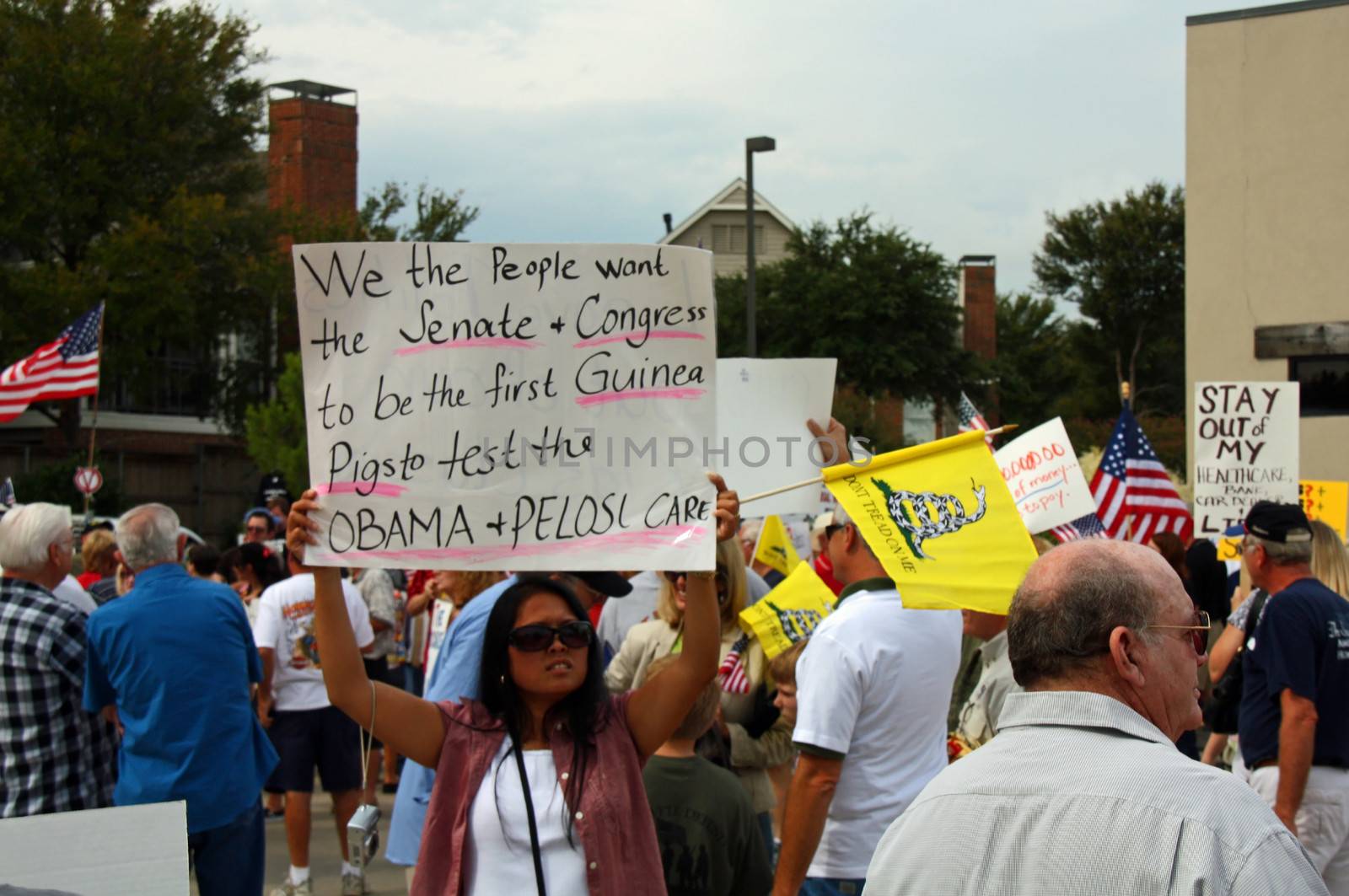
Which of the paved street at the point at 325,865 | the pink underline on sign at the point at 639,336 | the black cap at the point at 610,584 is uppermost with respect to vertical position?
the pink underline on sign at the point at 639,336

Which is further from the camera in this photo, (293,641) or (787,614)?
(293,641)

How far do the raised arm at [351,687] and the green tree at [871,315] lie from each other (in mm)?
41201

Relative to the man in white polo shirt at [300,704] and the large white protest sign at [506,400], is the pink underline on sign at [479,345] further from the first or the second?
the man in white polo shirt at [300,704]

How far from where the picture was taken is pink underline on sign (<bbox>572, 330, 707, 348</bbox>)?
370 cm

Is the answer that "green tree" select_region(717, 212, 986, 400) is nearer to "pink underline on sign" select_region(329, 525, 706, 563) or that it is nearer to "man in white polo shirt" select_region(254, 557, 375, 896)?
"man in white polo shirt" select_region(254, 557, 375, 896)

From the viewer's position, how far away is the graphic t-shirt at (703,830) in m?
4.17

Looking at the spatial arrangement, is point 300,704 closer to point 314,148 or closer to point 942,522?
point 942,522

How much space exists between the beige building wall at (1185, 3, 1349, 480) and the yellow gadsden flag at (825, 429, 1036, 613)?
68.2ft

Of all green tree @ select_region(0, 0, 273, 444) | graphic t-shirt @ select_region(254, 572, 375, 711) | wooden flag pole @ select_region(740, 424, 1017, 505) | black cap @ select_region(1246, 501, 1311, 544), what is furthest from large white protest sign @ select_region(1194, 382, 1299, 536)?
green tree @ select_region(0, 0, 273, 444)

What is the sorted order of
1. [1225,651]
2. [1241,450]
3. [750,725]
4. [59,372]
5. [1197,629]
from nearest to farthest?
1. [1197,629]
2. [750,725]
3. [1225,651]
4. [1241,450]
5. [59,372]

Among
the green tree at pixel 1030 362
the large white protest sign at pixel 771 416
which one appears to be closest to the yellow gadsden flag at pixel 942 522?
the large white protest sign at pixel 771 416

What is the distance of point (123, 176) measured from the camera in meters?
37.4

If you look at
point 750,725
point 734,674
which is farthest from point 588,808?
point 734,674

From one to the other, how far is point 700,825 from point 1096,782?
2255 millimetres
